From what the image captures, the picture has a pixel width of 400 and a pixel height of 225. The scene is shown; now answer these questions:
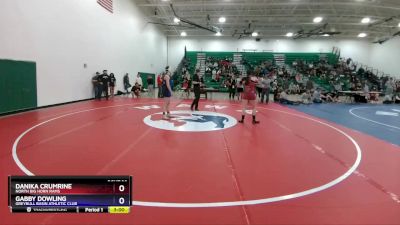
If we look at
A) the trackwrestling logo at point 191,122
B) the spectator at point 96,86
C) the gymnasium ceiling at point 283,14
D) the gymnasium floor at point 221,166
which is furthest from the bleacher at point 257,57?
the gymnasium floor at point 221,166

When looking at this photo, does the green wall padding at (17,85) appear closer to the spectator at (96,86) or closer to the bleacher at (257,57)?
the spectator at (96,86)

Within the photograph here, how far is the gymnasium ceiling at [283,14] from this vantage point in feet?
66.3

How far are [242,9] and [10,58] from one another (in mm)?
18619

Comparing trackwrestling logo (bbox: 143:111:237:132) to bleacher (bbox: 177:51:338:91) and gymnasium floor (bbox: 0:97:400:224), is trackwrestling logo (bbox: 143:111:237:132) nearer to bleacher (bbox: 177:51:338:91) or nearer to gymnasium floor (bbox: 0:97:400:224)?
gymnasium floor (bbox: 0:97:400:224)

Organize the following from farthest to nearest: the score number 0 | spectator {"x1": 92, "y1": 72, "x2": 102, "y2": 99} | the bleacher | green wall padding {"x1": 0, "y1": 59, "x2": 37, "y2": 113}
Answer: the bleacher
spectator {"x1": 92, "y1": 72, "x2": 102, "y2": 99}
green wall padding {"x1": 0, "y1": 59, "x2": 37, "y2": 113}
the score number 0

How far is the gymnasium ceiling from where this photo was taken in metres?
20.2

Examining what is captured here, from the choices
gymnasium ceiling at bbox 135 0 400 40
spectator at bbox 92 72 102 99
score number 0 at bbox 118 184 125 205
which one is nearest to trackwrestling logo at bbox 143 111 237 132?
score number 0 at bbox 118 184 125 205

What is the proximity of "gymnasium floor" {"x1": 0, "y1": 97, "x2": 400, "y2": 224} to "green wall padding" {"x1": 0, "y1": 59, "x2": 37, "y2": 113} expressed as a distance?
2.07m

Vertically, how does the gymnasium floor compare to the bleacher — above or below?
below

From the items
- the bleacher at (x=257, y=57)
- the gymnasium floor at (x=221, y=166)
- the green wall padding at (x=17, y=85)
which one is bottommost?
the gymnasium floor at (x=221, y=166)

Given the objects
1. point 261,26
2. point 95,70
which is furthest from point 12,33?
point 261,26

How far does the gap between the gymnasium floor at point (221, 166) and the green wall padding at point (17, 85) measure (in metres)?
2.07

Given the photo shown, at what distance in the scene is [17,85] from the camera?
970cm

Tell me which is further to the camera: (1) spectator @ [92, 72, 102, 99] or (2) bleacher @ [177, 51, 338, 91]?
(2) bleacher @ [177, 51, 338, 91]
